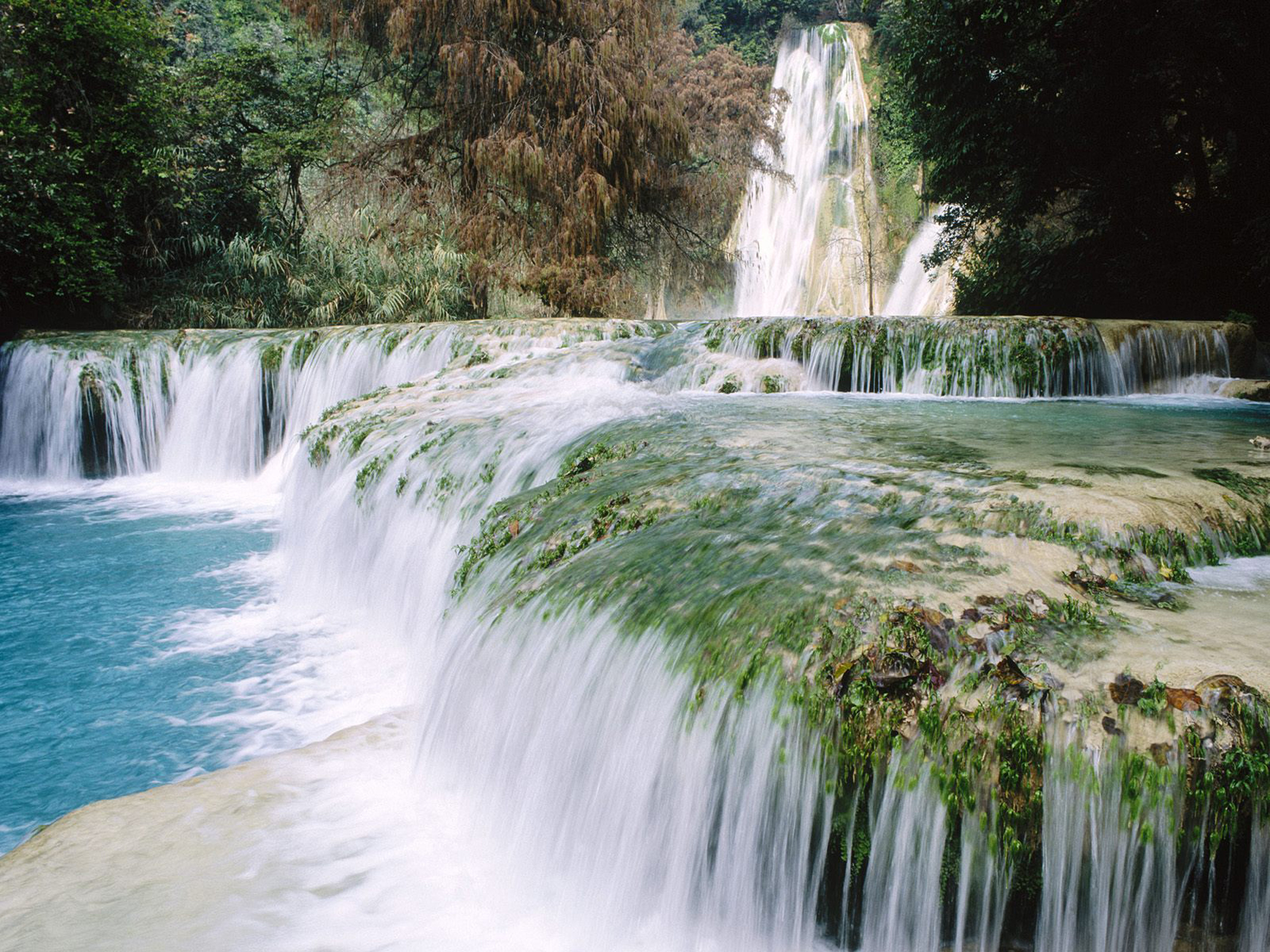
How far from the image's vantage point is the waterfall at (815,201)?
81.6 ft

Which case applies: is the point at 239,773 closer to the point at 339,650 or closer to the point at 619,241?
the point at 339,650

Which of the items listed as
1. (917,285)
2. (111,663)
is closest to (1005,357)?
(111,663)

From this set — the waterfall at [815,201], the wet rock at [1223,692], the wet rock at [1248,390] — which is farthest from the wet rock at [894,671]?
the waterfall at [815,201]

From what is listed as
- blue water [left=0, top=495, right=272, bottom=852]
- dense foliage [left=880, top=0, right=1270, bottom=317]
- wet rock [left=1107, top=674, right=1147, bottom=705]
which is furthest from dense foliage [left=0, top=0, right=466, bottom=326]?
wet rock [left=1107, top=674, right=1147, bottom=705]

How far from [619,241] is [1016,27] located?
32.6 feet

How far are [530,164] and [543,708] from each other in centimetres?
1520

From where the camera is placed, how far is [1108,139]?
1266 centimetres

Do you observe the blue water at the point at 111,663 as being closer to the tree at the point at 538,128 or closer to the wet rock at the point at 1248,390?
the wet rock at the point at 1248,390

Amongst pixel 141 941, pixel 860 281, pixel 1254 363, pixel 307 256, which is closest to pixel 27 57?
pixel 307 256

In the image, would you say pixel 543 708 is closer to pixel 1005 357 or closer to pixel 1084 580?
pixel 1084 580

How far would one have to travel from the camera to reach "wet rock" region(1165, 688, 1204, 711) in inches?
78.8

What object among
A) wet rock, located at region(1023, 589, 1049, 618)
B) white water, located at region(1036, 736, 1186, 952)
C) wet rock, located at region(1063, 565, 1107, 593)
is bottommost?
white water, located at region(1036, 736, 1186, 952)

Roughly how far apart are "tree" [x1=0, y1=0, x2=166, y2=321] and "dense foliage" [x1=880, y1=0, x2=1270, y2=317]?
1364cm

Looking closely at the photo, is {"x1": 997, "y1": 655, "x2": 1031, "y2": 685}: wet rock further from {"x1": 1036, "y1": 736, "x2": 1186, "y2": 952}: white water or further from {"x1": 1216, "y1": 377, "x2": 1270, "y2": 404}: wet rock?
{"x1": 1216, "y1": 377, "x2": 1270, "y2": 404}: wet rock
